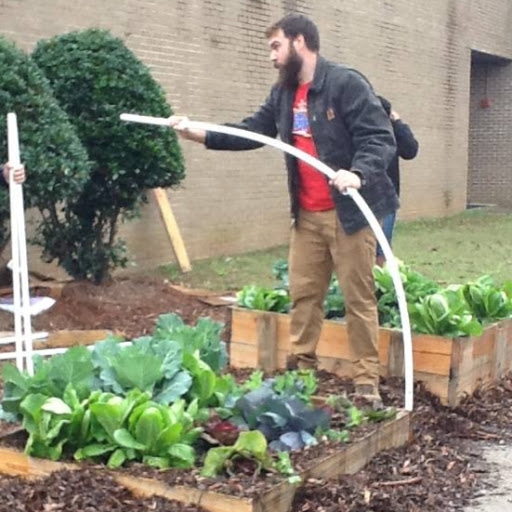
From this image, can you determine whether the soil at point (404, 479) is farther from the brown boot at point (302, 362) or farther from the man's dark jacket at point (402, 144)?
the man's dark jacket at point (402, 144)

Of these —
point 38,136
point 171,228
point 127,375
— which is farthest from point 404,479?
point 171,228

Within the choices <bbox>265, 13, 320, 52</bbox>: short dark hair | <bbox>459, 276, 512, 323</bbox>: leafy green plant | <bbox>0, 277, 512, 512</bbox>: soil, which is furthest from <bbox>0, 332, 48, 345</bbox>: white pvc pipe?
<bbox>265, 13, 320, 52</bbox>: short dark hair

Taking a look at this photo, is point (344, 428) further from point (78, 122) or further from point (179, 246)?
point (179, 246)

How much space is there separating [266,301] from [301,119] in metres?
1.43

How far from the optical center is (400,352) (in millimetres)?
5898

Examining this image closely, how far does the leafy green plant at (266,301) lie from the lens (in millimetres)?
6523

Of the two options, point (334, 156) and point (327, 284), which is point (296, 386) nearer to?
point (327, 284)

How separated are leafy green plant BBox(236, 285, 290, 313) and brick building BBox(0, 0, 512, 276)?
467cm

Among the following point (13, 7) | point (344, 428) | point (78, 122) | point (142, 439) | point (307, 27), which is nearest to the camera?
point (142, 439)

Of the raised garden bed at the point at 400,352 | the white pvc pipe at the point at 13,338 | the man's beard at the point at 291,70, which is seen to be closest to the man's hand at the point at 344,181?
the man's beard at the point at 291,70

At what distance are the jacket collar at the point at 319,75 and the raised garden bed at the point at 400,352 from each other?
57.3 inches

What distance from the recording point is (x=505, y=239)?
17.4 m

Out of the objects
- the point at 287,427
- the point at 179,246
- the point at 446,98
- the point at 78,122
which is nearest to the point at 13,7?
the point at 78,122

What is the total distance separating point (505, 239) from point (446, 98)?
5135mm
